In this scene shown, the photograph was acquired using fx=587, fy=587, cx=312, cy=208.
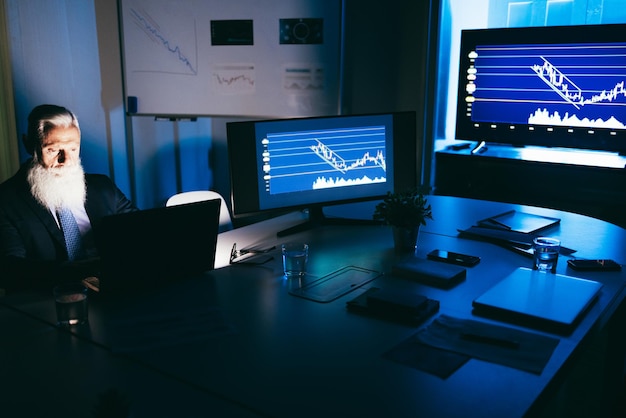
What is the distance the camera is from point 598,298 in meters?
1.61

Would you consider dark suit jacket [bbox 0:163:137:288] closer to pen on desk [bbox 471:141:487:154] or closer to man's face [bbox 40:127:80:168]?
man's face [bbox 40:127:80:168]

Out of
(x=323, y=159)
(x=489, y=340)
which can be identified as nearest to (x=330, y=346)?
(x=489, y=340)

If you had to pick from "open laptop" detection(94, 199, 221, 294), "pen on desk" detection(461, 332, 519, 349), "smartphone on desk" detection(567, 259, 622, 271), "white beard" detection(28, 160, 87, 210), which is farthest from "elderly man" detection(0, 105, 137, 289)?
"smartphone on desk" detection(567, 259, 622, 271)

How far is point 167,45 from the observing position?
11.3ft

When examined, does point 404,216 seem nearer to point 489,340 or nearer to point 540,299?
point 540,299

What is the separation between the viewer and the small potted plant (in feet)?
6.49

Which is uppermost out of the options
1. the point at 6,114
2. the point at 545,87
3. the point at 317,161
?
the point at 545,87

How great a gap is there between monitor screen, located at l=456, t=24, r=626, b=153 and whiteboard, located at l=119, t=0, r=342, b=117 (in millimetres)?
866

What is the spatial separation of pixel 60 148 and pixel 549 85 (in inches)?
101

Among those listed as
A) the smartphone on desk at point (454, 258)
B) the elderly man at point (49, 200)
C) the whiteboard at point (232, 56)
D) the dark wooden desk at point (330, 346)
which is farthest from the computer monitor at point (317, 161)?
the whiteboard at point (232, 56)

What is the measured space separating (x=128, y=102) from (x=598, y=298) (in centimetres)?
283

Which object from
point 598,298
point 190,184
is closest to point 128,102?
point 190,184

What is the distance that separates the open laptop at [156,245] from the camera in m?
1.53

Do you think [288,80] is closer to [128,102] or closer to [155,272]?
[128,102]
